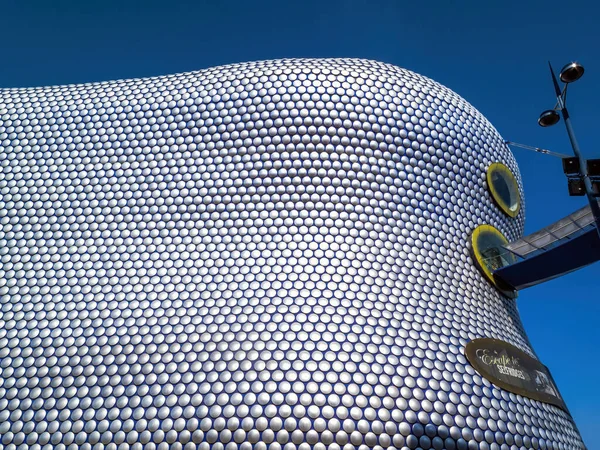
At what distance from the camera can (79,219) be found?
1293 cm

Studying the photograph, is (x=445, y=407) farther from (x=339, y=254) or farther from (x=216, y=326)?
(x=216, y=326)

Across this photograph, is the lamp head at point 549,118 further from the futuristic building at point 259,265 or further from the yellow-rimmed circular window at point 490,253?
the yellow-rimmed circular window at point 490,253

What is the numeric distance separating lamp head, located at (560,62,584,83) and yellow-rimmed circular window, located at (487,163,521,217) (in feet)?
28.6

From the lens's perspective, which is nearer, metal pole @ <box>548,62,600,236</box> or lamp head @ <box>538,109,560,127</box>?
metal pole @ <box>548,62,600,236</box>

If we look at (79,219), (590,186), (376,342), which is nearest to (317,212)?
(376,342)

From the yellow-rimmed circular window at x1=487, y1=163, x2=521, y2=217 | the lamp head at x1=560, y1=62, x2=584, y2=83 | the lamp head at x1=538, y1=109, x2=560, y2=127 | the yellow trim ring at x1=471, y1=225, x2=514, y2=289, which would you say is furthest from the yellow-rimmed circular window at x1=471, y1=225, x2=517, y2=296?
the lamp head at x1=560, y1=62, x2=584, y2=83

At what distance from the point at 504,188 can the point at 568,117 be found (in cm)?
938

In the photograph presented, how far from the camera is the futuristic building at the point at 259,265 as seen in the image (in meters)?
9.47

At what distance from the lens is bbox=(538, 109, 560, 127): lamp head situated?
717 centimetres

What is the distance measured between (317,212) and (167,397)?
564 centimetres

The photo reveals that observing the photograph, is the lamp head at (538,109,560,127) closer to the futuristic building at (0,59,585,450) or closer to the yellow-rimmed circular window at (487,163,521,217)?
the futuristic building at (0,59,585,450)

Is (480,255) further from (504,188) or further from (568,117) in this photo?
(568,117)

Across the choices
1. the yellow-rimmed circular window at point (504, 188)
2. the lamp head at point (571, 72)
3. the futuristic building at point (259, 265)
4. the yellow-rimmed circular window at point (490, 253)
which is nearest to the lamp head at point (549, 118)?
the lamp head at point (571, 72)

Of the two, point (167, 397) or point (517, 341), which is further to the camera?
point (517, 341)
